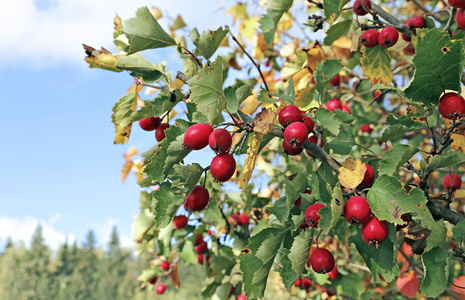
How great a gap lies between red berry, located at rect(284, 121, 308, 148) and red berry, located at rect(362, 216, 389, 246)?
0.43m

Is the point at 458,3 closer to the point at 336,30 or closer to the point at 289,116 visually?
the point at 336,30

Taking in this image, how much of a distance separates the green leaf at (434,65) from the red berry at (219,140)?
31.6 inches

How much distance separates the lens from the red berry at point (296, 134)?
1.34m

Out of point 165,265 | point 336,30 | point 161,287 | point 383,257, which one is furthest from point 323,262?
point 161,287

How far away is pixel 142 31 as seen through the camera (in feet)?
5.08

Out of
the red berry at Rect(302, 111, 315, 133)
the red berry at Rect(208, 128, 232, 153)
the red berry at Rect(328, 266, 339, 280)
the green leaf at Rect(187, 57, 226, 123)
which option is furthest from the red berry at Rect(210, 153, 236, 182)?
the red berry at Rect(328, 266, 339, 280)

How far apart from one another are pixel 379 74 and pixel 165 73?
3.94 feet

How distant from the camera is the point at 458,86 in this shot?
4.62 feet

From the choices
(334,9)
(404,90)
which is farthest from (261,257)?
(334,9)

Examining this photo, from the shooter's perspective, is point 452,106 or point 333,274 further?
point 333,274

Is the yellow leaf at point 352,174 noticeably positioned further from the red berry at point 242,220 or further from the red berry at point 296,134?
the red berry at point 242,220

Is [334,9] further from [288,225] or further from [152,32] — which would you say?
[288,225]

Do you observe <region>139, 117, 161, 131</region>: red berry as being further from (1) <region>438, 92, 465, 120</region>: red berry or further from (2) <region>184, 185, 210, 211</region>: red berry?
(1) <region>438, 92, 465, 120</region>: red berry

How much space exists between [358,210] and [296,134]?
38 centimetres
